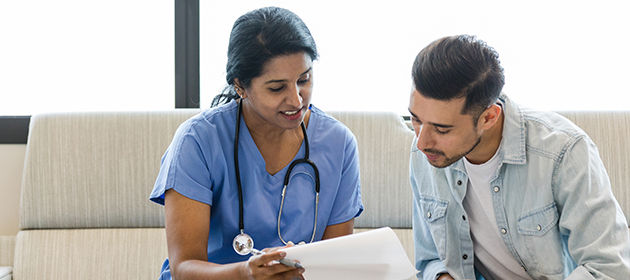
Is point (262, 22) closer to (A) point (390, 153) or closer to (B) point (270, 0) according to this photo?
(A) point (390, 153)

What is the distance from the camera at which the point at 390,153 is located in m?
2.11

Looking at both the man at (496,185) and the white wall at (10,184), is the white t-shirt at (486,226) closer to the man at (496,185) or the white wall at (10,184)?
the man at (496,185)

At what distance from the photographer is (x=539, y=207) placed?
1.42 metres

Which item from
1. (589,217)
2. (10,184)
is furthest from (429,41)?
(10,184)

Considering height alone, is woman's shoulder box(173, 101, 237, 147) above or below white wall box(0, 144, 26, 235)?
above

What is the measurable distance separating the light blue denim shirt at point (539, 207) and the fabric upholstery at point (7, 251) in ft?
4.66

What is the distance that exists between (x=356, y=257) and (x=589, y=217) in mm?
513

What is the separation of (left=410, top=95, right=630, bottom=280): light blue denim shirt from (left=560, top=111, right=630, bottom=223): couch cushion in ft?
2.22

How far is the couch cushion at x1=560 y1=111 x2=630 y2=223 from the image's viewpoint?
2076 millimetres

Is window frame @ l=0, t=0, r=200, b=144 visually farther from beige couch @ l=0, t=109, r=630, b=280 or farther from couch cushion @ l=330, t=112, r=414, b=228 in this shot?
couch cushion @ l=330, t=112, r=414, b=228

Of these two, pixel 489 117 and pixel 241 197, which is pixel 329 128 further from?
pixel 489 117

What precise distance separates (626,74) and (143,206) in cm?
201

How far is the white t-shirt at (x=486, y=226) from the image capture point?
1.50 m

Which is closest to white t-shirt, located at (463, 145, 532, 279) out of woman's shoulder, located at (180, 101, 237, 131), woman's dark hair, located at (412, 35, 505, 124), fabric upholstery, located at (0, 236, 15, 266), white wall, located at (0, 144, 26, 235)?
woman's dark hair, located at (412, 35, 505, 124)
